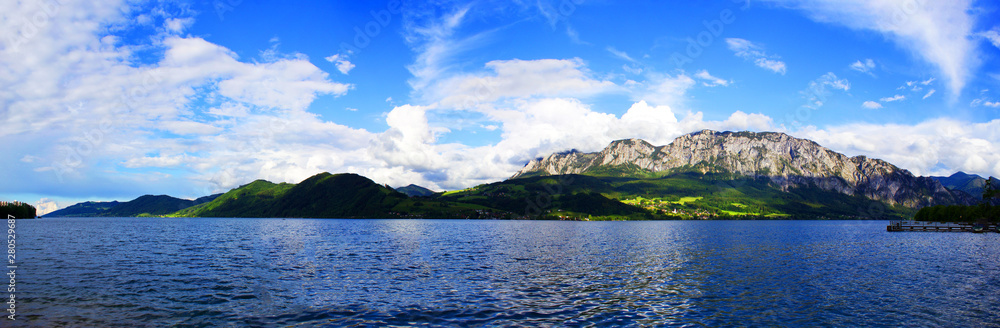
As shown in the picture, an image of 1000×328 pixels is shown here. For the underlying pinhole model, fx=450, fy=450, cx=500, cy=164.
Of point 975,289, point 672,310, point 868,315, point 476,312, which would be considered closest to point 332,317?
point 476,312

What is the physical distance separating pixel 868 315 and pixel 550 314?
23.6 meters

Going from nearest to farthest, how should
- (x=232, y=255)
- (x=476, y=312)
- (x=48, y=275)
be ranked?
1. (x=476, y=312)
2. (x=48, y=275)
3. (x=232, y=255)

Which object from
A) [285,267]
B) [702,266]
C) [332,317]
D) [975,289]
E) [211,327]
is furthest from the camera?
[702,266]

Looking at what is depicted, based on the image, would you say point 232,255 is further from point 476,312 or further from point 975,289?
point 975,289

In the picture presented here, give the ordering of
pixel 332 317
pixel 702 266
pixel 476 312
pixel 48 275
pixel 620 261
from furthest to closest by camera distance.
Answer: pixel 620 261 < pixel 702 266 < pixel 48 275 < pixel 476 312 < pixel 332 317

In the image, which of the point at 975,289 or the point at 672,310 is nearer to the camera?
the point at 672,310

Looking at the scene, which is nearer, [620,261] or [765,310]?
[765,310]

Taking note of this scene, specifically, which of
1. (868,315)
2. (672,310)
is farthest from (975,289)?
(672,310)

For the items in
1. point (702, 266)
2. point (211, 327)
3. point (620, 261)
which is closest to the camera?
point (211, 327)

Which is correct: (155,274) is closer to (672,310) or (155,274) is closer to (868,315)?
(672,310)

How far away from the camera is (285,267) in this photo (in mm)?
56094

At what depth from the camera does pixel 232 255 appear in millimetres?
71000

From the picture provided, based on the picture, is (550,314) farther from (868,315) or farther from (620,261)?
(620,261)

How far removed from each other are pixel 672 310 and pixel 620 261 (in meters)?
33.2
